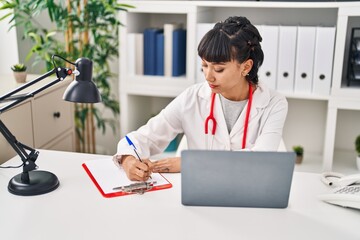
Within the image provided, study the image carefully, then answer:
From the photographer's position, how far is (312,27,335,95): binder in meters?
2.49

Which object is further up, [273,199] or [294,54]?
[294,54]

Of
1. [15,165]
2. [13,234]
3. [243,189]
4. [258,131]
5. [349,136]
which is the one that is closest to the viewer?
[13,234]

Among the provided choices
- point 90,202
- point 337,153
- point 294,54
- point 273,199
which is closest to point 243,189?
point 273,199

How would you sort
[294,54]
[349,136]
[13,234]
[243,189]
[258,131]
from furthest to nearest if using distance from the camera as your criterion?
1. [349,136]
2. [294,54]
3. [258,131]
4. [243,189]
5. [13,234]

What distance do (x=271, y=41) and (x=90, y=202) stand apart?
1512 mm

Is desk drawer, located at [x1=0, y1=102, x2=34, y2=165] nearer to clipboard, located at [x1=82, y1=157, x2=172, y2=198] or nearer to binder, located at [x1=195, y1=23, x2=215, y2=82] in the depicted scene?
clipboard, located at [x1=82, y1=157, x2=172, y2=198]

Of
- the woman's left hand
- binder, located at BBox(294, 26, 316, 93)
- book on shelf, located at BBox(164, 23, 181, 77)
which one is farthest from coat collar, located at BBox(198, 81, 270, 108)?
book on shelf, located at BBox(164, 23, 181, 77)

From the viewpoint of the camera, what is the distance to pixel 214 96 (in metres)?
1.88

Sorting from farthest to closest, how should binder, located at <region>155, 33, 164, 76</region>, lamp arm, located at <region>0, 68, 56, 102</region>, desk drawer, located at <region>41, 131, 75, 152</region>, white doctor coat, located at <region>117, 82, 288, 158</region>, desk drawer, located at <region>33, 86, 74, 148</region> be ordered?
binder, located at <region>155, 33, 164, 76</region>
desk drawer, located at <region>41, 131, 75, 152</region>
desk drawer, located at <region>33, 86, 74, 148</region>
white doctor coat, located at <region>117, 82, 288, 158</region>
lamp arm, located at <region>0, 68, 56, 102</region>

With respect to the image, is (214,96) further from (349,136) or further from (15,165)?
(349,136)

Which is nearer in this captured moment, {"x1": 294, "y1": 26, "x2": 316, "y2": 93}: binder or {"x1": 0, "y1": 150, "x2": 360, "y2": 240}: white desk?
{"x1": 0, "y1": 150, "x2": 360, "y2": 240}: white desk

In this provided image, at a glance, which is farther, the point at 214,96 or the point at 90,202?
the point at 214,96

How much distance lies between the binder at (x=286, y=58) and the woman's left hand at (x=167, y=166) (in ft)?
3.72

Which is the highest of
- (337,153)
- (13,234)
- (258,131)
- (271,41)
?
(271,41)
